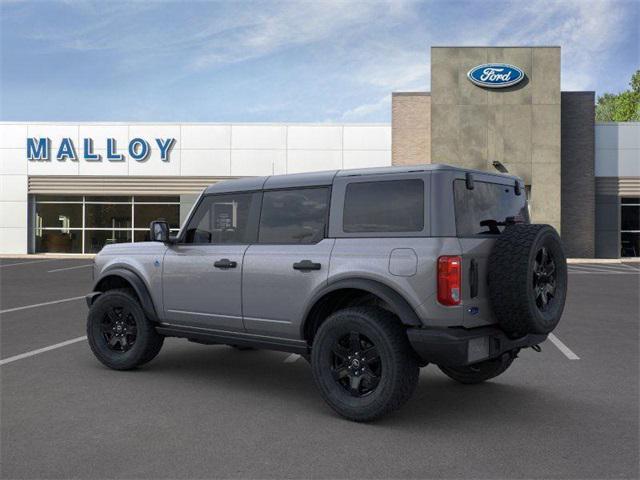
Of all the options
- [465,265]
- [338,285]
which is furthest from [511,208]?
[338,285]

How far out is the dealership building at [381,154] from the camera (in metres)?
28.3

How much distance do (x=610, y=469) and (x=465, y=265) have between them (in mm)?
1558

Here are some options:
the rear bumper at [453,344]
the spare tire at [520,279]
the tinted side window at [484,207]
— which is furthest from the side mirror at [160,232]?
the spare tire at [520,279]

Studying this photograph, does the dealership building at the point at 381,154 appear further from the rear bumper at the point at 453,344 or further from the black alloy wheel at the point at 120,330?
the rear bumper at the point at 453,344

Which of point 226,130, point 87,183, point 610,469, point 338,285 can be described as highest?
point 226,130

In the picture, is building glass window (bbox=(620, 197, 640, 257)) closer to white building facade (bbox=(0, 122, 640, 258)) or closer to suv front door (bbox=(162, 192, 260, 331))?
white building facade (bbox=(0, 122, 640, 258))

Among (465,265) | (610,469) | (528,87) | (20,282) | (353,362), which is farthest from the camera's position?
(528,87)

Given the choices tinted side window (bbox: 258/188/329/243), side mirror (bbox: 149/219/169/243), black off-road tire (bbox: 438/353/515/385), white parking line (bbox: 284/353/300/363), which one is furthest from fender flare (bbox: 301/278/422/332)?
white parking line (bbox: 284/353/300/363)

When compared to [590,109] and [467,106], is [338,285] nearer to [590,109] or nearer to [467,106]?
[467,106]

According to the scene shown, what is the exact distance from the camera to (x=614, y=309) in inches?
455

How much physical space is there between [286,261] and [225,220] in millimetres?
998

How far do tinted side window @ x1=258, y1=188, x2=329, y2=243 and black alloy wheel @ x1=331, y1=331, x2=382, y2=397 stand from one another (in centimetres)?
90

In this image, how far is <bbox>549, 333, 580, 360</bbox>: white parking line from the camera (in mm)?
7188

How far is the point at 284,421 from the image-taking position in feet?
15.4
